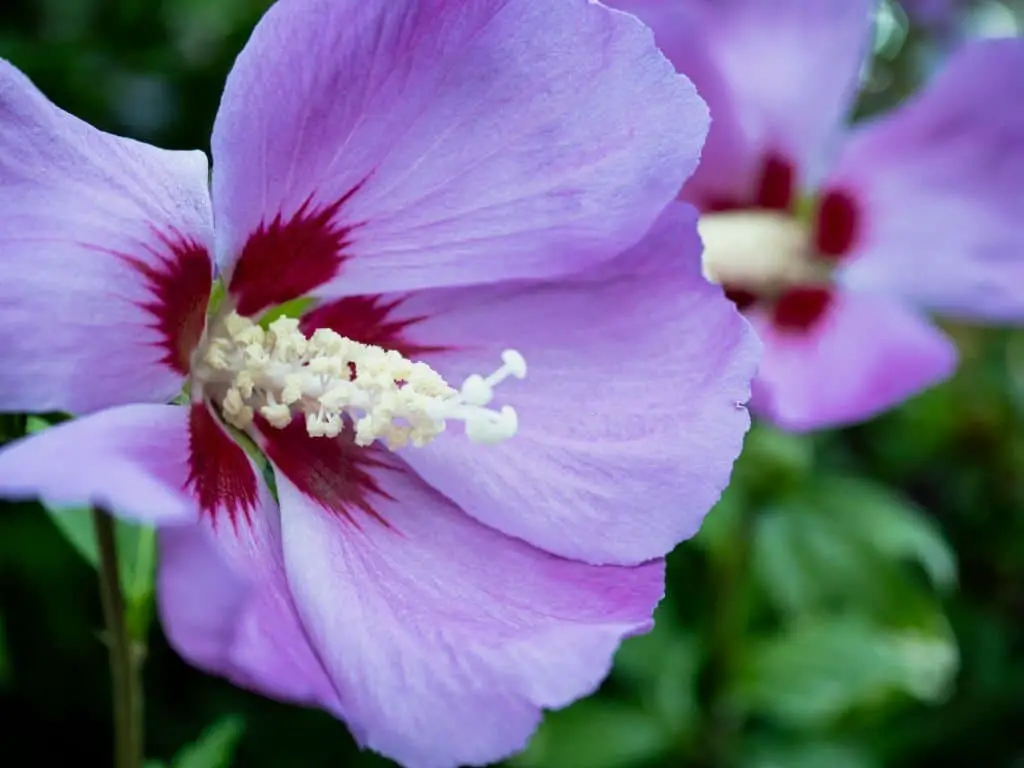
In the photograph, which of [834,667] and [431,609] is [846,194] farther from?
[431,609]

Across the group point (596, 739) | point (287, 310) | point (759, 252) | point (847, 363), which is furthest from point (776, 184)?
point (287, 310)

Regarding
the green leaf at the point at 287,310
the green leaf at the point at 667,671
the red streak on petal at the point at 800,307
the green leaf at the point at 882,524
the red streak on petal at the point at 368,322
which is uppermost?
the green leaf at the point at 287,310

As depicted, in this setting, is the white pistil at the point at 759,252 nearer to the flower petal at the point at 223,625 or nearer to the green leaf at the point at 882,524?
the green leaf at the point at 882,524

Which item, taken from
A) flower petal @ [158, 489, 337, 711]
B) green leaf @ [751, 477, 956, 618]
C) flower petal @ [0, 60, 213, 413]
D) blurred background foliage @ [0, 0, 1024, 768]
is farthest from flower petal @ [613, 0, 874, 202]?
flower petal @ [158, 489, 337, 711]

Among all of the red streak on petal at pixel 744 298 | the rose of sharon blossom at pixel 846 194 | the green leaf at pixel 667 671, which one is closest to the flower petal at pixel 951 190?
the rose of sharon blossom at pixel 846 194

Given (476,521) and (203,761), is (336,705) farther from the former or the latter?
(203,761)

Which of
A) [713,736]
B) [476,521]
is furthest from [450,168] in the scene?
[713,736]
